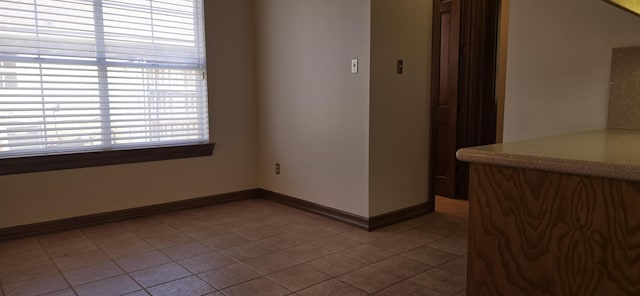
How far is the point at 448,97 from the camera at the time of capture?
4.23 m

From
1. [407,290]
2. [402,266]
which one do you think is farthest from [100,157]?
[407,290]

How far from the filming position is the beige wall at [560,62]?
185 centimetres

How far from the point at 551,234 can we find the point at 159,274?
209cm

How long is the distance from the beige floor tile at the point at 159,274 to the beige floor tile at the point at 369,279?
91cm

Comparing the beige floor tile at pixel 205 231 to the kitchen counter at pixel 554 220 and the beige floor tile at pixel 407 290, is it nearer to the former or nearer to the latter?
the beige floor tile at pixel 407 290

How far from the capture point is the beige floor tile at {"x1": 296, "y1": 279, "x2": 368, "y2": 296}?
2.21 m

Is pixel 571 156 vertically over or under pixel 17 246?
over

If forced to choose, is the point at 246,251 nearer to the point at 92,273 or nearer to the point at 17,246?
the point at 92,273

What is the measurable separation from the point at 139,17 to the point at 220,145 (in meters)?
1.27

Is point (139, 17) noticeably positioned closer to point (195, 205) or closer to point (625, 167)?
point (195, 205)

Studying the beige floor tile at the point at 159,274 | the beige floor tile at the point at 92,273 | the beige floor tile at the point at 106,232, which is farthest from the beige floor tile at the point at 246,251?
the beige floor tile at the point at 106,232

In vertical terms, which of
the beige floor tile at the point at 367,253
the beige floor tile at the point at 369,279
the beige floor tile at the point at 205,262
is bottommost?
the beige floor tile at the point at 205,262

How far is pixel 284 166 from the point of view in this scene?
400 centimetres

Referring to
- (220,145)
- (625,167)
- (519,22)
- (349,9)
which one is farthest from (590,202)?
(220,145)
